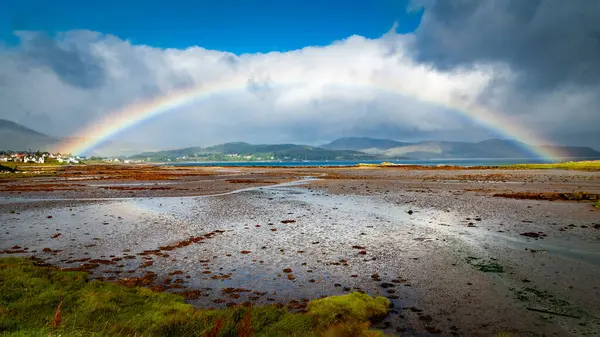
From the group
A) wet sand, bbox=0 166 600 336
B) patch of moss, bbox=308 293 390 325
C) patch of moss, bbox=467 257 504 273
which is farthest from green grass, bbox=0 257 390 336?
patch of moss, bbox=467 257 504 273

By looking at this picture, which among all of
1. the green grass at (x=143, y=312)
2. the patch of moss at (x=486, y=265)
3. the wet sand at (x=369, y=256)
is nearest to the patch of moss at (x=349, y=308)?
the green grass at (x=143, y=312)

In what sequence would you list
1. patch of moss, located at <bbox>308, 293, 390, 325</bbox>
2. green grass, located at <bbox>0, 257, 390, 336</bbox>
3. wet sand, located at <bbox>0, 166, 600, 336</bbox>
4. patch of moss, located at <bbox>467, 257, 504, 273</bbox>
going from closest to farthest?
green grass, located at <bbox>0, 257, 390, 336</bbox>
patch of moss, located at <bbox>308, 293, 390, 325</bbox>
wet sand, located at <bbox>0, 166, 600, 336</bbox>
patch of moss, located at <bbox>467, 257, 504, 273</bbox>

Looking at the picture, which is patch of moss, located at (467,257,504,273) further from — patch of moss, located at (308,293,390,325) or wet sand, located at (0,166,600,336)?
patch of moss, located at (308,293,390,325)

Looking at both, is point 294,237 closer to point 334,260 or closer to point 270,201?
point 334,260

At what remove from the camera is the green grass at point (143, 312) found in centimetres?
672

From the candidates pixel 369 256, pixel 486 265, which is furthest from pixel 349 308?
pixel 486 265

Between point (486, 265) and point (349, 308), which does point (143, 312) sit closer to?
point (349, 308)

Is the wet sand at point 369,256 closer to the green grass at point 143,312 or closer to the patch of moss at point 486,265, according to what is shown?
the patch of moss at point 486,265

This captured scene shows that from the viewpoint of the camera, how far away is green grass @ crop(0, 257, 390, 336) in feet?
22.1

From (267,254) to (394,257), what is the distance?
620cm

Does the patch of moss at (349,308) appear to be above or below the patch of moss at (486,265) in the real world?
above

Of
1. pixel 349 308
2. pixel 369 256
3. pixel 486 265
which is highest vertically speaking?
pixel 349 308

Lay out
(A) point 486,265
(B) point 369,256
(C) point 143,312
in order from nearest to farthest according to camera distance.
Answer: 1. (C) point 143,312
2. (A) point 486,265
3. (B) point 369,256

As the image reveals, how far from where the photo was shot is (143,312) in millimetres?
8781
